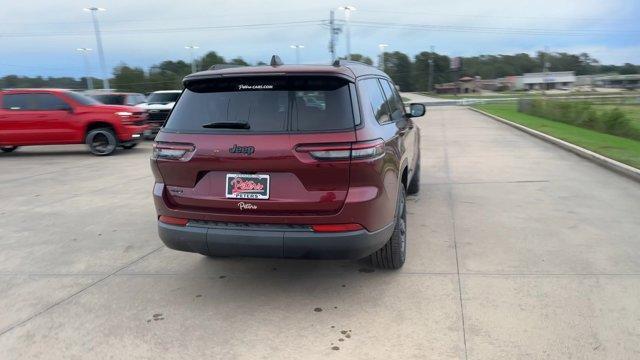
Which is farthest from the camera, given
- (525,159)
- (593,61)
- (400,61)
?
(593,61)

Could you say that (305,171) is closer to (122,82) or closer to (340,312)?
(340,312)

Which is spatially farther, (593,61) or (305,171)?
(593,61)

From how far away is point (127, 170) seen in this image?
1058 centimetres

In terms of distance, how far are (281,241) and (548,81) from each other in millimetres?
135542

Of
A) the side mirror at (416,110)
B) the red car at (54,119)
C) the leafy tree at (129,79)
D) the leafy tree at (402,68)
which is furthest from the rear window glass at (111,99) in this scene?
the leafy tree at (402,68)

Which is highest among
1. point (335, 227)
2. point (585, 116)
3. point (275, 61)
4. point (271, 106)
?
point (275, 61)

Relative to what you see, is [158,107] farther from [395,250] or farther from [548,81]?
[548,81]

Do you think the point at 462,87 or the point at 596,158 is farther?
the point at 462,87

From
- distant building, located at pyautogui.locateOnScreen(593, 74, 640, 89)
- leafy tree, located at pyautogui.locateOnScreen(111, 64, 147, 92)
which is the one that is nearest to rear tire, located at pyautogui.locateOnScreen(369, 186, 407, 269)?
leafy tree, located at pyautogui.locateOnScreen(111, 64, 147, 92)

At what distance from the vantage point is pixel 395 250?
426cm

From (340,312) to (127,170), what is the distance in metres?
8.11

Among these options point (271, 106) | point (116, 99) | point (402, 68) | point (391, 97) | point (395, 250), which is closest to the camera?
point (271, 106)

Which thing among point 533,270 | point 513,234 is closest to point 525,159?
point 513,234

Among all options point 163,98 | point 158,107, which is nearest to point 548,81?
point 163,98
